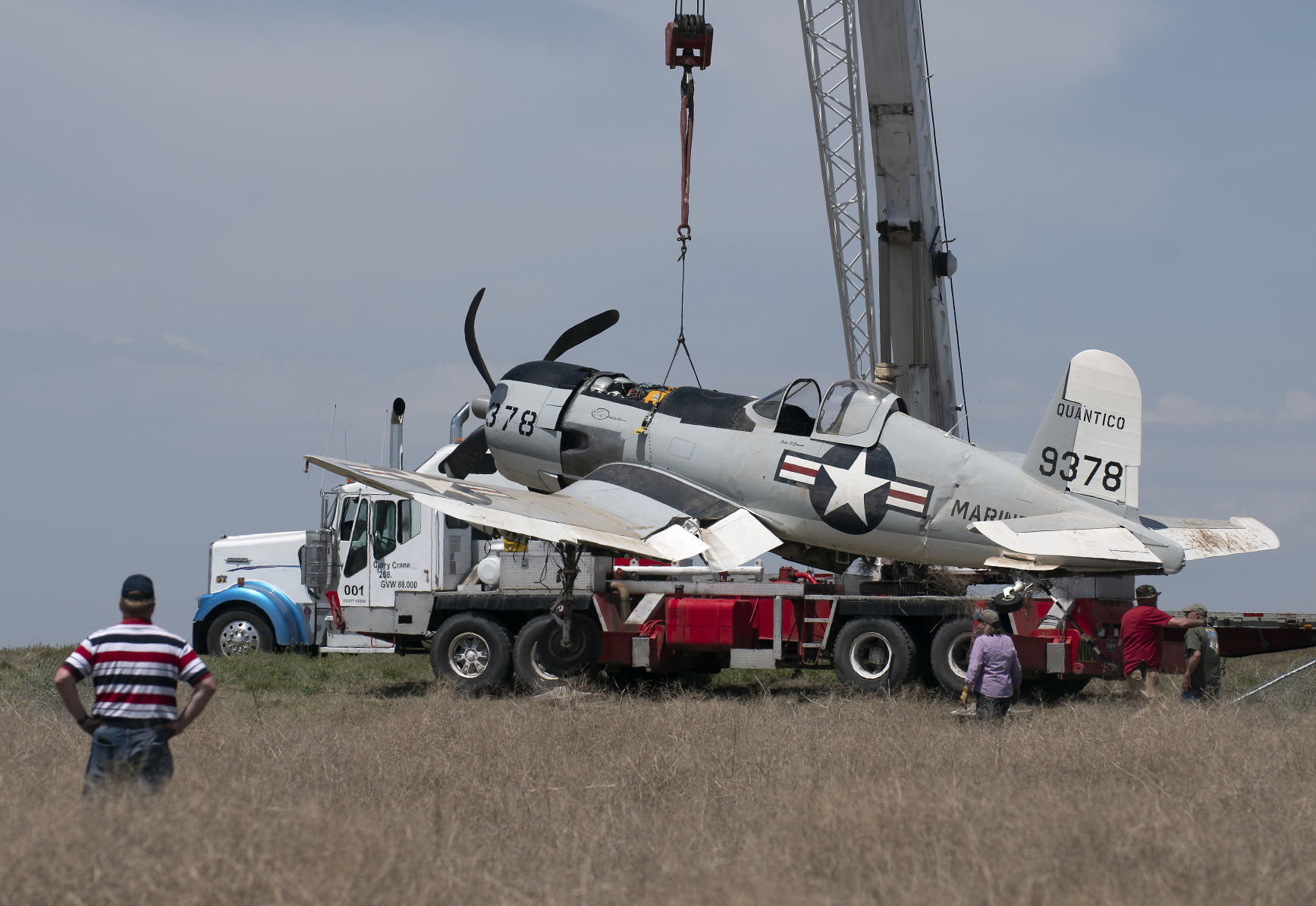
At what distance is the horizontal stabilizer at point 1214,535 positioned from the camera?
11969 mm

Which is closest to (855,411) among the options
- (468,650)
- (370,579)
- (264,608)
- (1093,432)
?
(1093,432)

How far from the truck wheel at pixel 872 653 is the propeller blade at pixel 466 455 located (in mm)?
5833

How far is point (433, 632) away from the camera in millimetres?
13844

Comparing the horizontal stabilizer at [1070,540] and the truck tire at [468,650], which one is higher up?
the horizontal stabilizer at [1070,540]

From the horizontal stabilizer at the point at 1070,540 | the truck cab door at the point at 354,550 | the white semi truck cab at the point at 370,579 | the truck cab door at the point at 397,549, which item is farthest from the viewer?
the truck cab door at the point at 354,550

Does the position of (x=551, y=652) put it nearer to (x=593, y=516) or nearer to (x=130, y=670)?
(x=593, y=516)

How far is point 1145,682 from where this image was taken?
10.4 m

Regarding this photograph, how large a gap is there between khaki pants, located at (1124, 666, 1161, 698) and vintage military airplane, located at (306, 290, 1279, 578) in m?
1.02

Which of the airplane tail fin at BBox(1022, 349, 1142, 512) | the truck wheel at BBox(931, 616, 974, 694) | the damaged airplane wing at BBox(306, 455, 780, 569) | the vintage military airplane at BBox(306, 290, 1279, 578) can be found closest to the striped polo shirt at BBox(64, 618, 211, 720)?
Result: the damaged airplane wing at BBox(306, 455, 780, 569)

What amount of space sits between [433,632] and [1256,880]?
10.5 metres

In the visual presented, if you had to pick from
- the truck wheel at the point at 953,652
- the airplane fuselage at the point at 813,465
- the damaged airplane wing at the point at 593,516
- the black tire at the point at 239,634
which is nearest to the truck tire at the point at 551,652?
the damaged airplane wing at the point at 593,516

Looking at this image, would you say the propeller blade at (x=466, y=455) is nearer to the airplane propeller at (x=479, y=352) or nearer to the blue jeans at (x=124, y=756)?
the airplane propeller at (x=479, y=352)

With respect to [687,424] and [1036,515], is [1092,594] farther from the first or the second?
[687,424]

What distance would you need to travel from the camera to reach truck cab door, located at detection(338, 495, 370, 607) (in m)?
15.0
